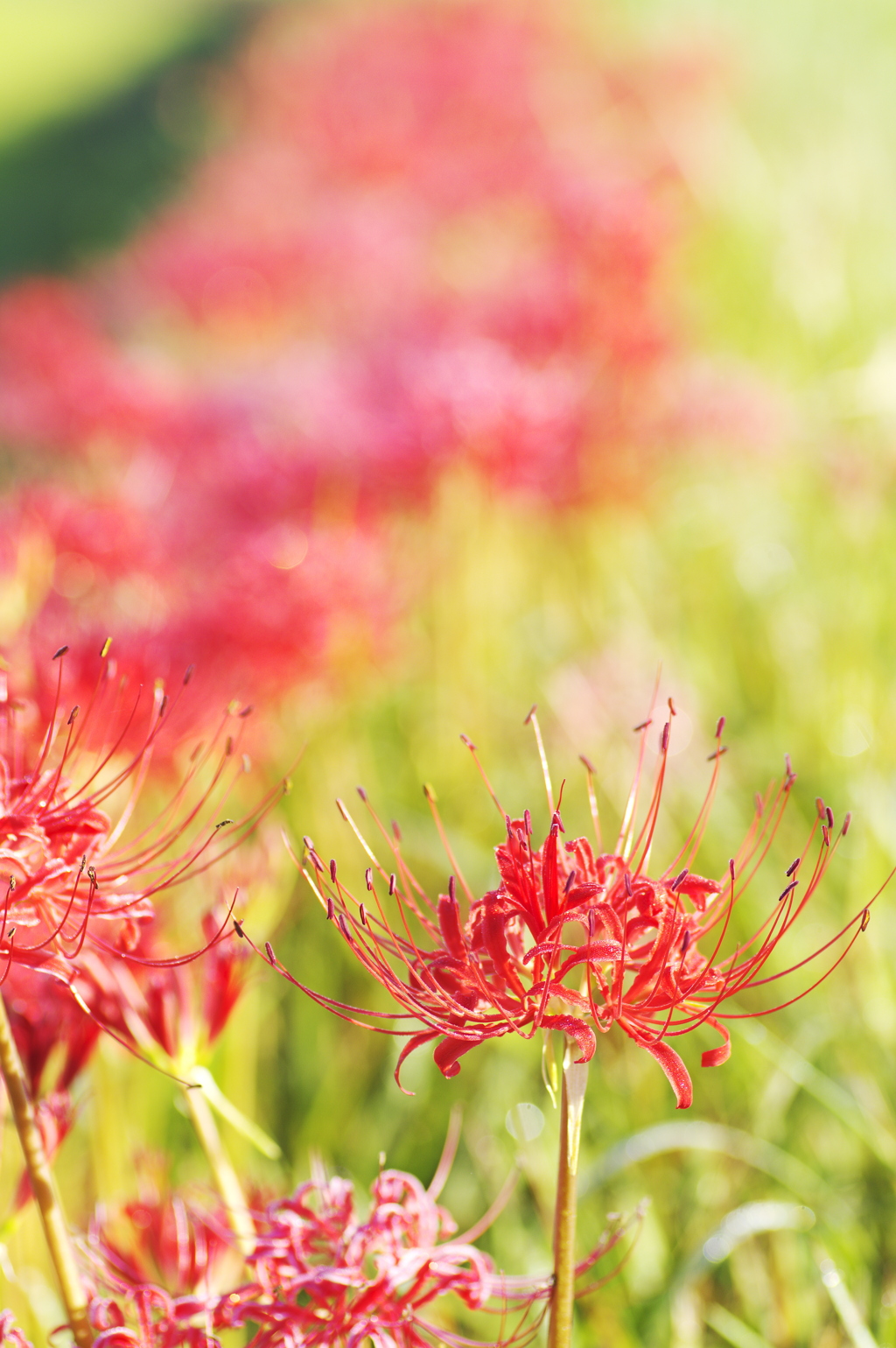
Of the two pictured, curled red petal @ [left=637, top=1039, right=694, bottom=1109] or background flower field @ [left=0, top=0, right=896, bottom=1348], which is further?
background flower field @ [left=0, top=0, right=896, bottom=1348]

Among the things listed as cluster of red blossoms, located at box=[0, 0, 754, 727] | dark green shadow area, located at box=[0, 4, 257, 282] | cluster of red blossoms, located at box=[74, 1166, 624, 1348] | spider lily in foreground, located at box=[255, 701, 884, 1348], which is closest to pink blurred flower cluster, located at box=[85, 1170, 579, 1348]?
cluster of red blossoms, located at box=[74, 1166, 624, 1348]

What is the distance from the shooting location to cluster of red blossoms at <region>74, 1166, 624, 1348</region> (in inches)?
31.6

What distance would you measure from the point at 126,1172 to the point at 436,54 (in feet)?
18.2

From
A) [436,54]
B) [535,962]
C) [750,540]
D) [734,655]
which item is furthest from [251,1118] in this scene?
[436,54]

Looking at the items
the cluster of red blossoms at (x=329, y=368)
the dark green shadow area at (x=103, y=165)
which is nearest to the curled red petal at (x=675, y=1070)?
the cluster of red blossoms at (x=329, y=368)

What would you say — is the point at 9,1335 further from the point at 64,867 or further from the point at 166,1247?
the point at 64,867

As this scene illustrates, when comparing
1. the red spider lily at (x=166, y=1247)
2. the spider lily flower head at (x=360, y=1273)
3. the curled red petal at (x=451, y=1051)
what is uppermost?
the curled red petal at (x=451, y=1051)

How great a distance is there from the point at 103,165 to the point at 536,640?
31.8 feet

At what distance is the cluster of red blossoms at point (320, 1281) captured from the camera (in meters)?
0.80

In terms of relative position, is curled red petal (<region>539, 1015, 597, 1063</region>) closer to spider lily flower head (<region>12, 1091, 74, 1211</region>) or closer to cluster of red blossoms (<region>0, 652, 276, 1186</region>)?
cluster of red blossoms (<region>0, 652, 276, 1186</region>)

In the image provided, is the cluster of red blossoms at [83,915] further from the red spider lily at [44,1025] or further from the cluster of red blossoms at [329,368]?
the cluster of red blossoms at [329,368]

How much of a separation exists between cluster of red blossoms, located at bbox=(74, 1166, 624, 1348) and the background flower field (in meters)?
0.14

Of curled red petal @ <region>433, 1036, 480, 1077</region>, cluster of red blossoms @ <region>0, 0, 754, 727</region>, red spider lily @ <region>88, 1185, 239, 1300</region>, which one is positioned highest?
cluster of red blossoms @ <region>0, 0, 754, 727</region>

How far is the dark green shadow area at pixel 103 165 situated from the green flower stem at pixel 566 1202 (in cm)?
828
